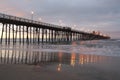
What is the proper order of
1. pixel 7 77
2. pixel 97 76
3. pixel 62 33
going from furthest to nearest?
pixel 62 33 → pixel 97 76 → pixel 7 77

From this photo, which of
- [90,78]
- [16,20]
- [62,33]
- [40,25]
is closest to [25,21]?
[16,20]

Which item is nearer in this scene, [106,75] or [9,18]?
[106,75]

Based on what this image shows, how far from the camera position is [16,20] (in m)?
34.2

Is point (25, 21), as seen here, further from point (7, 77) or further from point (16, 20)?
point (7, 77)

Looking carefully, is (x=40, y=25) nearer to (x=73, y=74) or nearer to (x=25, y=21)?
(x=25, y=21)

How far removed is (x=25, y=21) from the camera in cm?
3744

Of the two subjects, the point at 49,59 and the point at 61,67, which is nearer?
the point at 61,67

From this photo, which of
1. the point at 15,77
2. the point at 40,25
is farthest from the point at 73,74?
the point at 40,25

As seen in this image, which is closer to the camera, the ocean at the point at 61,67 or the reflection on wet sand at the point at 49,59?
the ocean at the point at 61,67

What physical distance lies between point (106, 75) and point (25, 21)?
3099 cm

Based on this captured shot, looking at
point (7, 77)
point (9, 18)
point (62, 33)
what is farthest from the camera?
point (62, 33)

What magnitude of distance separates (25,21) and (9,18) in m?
5.12

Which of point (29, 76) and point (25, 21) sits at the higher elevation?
point (25, 21)

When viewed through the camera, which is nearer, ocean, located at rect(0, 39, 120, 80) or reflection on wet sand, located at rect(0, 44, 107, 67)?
ocean, located at rect(0, 39, 120, 80)
